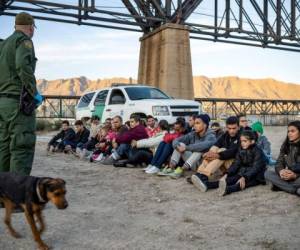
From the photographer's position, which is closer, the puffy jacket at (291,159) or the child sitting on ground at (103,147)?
the puffy jacket at (291,159)

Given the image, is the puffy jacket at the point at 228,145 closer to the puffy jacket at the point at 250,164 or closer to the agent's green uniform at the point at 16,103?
the puffy jacket at the point at 250,164

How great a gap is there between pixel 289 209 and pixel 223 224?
1.05m

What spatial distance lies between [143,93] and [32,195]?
32.4ft

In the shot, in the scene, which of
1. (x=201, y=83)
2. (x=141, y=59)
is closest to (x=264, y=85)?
(x=201, y=83)

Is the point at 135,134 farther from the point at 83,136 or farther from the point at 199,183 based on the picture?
the point at 83,136

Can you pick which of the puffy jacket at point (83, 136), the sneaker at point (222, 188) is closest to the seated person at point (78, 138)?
the puffy jacket at point (83, 136)

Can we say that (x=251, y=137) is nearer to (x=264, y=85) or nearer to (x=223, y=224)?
(x=223, y=224)

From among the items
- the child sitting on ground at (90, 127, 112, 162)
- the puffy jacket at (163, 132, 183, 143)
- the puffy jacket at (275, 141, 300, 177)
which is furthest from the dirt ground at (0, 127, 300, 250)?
the child sitting on ground at (90, 127, 112, 162)

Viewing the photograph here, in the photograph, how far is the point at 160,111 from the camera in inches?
495

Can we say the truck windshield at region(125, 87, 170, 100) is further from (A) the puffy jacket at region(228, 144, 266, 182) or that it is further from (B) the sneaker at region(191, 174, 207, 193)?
(A) the puffy jacket at region(228, 144, 266, 182)

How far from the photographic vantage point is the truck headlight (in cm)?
1254

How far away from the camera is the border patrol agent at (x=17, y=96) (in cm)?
501

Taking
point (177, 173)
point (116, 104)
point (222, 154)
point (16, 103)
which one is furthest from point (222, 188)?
point (116, 104)

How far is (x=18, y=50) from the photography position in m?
4.97
